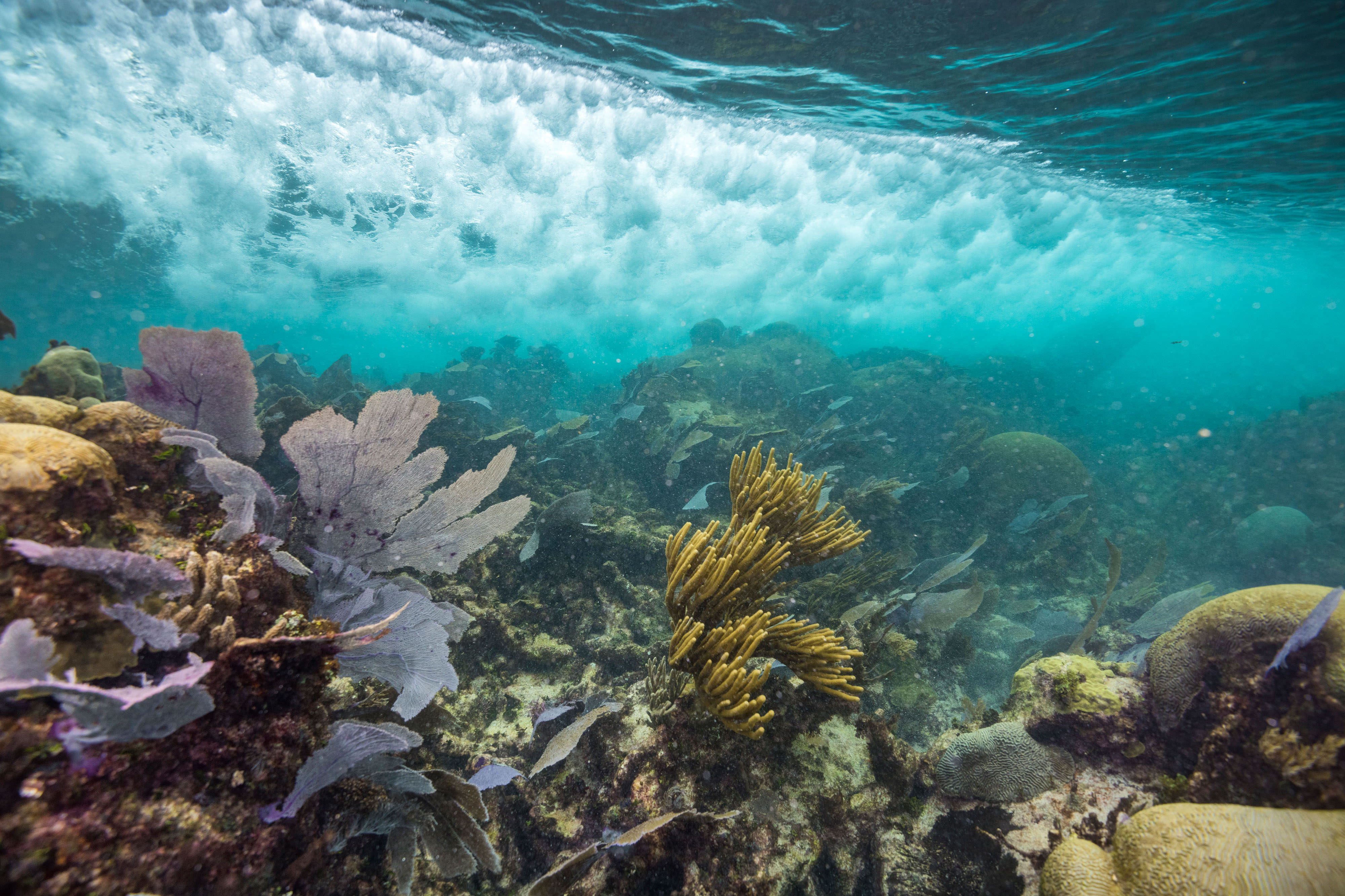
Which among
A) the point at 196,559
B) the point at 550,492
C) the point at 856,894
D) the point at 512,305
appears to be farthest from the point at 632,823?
the point at 512,305

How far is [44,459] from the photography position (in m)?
1.57

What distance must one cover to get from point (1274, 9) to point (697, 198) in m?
18.3

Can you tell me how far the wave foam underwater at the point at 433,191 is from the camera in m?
12.0

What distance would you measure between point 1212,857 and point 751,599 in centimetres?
209

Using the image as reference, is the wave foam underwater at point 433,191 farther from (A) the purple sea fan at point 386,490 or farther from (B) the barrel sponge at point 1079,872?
(B) the barrel sponge at point 1079,872

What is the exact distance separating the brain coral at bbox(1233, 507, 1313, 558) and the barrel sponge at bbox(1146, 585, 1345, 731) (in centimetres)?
1243

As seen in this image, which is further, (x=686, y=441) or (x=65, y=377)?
(x=686, y=441)

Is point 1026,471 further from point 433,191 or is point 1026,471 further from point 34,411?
point 433,191

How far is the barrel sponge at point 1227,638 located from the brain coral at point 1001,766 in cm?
68

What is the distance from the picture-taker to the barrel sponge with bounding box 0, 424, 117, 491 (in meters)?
1.47

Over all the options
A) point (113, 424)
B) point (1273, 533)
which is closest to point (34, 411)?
point (113, 424)

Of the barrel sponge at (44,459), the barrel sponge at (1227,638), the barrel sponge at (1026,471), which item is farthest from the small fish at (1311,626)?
the barrel sponge at (1026,471)

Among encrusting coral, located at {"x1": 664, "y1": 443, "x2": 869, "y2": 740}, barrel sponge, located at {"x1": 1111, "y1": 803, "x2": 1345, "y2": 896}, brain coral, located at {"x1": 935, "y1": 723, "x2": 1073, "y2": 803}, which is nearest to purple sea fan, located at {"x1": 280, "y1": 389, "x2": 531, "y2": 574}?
encrusting coral, located at {"x1": 664, "y1": 443, "x2": 869, "y2": 740}

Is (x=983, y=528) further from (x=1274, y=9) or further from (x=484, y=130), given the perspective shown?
(x=484, y=130)
